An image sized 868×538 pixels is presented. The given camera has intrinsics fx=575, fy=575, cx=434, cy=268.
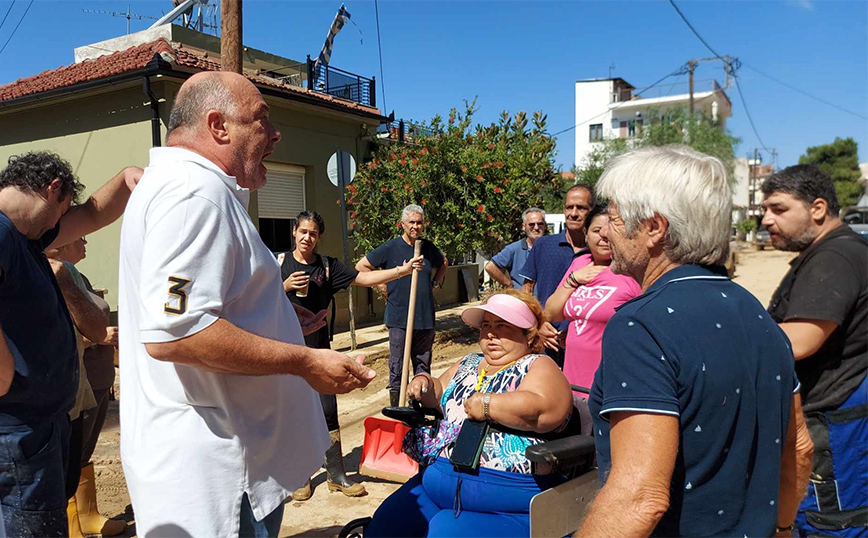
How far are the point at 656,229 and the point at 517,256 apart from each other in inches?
229

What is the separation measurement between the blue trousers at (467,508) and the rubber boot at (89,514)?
2159 mm

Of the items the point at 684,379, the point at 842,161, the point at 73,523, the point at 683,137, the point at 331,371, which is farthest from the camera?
the point at 842,161

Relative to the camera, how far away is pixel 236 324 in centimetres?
167

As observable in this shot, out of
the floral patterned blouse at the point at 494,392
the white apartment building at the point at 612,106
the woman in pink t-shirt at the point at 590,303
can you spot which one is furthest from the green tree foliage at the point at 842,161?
the floral patterned blouse at the point at 494,392

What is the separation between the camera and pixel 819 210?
102 inches

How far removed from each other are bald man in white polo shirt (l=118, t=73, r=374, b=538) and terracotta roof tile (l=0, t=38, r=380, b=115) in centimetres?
863

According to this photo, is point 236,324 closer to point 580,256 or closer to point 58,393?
point 58,393

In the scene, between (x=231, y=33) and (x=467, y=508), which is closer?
(x=467, y=508)

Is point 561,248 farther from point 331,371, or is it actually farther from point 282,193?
point 282,193

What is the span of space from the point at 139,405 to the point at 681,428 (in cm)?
Answer: 153

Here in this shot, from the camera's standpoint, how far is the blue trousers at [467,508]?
2.54 m

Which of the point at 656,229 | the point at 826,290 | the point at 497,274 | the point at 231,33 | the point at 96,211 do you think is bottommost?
the point at 497,274

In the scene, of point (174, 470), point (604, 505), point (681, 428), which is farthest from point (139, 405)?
point (681, 428)

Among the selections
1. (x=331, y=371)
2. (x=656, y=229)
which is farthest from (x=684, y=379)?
(x=331, y=371)
